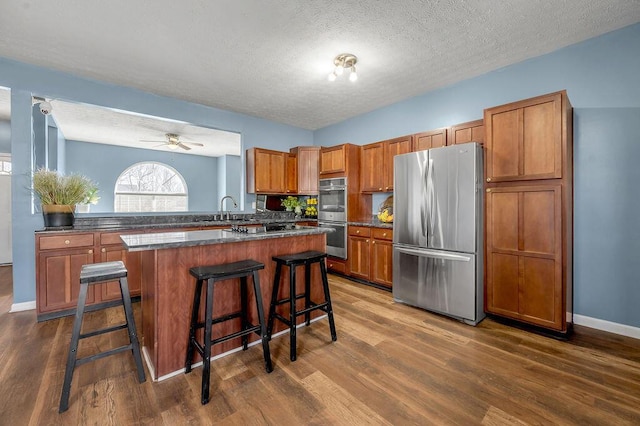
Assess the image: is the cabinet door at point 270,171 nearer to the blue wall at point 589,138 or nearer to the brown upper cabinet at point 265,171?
the brown upper cabinet at point 265,171

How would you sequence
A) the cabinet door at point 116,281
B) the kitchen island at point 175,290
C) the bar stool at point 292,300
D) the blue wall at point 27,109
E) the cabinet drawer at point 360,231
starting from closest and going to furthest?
the kitchen island at point 175,290 < the bar stool at point 292,300 < the blue wall at point 27,109 < the cabinet door at point 116,281 < the cabinet drawer at point 360,231

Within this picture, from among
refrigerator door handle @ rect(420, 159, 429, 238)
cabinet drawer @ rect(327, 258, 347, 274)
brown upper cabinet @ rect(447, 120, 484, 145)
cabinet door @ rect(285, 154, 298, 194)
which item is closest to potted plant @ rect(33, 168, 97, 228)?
cabinet door @ rect(285, 154, 298, 194)

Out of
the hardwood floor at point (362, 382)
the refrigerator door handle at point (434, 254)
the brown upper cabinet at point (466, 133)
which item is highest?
the brown upper cabinet at point (466, 133)

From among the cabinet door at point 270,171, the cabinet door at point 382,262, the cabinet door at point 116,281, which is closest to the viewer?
the cabinet door at point 116,281

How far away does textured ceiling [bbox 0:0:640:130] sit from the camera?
7.30 feet

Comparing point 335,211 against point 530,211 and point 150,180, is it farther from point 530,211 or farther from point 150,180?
point 150,180

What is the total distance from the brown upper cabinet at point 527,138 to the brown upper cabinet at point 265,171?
3350mm

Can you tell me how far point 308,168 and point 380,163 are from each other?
147 centimetres

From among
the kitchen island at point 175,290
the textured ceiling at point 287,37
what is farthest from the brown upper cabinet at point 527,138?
the kitchen island at point 175,290

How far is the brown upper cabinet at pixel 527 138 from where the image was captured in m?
2.47

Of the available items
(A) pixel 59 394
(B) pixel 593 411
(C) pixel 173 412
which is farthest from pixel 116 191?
(B) pixel 593 411

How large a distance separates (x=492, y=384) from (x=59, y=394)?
2836mm

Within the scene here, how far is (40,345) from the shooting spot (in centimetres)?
235

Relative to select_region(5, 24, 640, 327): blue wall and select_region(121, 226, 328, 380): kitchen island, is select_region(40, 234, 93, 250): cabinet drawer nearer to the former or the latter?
select_region(5, 24, 640, 327): blue wall
